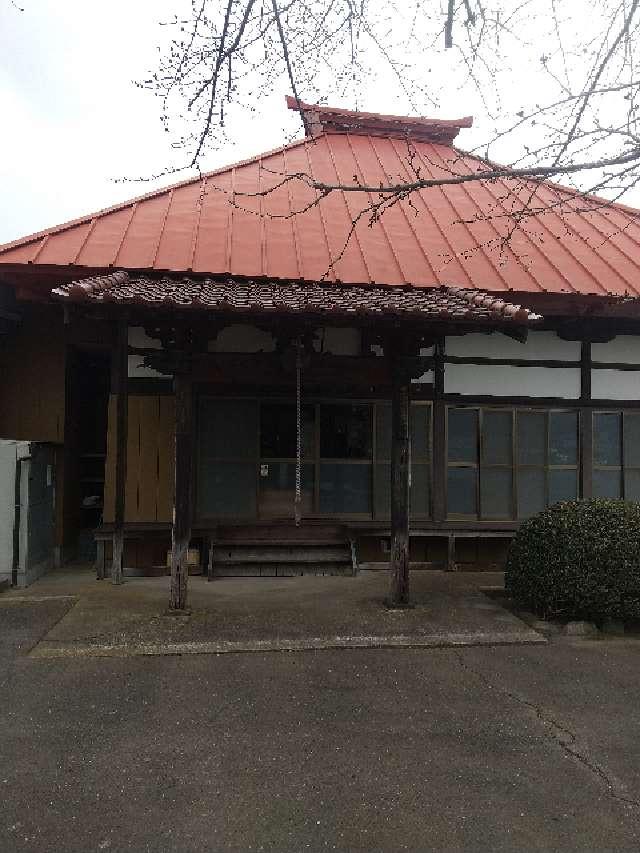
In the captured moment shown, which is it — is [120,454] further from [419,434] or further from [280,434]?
[419,434]

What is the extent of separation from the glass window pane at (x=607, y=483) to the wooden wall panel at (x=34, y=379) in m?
7.46

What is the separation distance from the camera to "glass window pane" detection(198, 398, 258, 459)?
7.29 m

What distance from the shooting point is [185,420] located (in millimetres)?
5570

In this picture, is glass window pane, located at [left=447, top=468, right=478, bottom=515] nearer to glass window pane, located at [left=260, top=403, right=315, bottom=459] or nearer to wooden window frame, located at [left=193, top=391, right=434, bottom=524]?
wooden window frame, located at [left=193, top=391, right=434, bottom=524]

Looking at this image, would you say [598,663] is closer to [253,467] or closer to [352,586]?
[352,586]

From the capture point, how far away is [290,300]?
5.28m

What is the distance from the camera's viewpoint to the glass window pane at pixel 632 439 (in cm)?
786

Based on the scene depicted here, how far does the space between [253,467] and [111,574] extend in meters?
2.22

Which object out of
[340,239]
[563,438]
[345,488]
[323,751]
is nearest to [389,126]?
[340,239]

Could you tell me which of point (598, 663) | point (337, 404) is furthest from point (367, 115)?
point (598, 663)

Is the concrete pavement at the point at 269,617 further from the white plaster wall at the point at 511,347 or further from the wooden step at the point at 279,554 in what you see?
the white plaster wall at the point at 511,347

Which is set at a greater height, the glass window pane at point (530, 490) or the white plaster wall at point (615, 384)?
the white plaster wall at point (615, 384)

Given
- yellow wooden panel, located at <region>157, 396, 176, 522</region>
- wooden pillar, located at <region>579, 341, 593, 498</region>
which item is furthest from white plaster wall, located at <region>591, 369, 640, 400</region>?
yellow wooden panel, located at <region>157, 396, 176, 522</region>

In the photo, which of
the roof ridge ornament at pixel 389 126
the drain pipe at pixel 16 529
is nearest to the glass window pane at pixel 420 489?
the drain pipe at pixel 16 529
